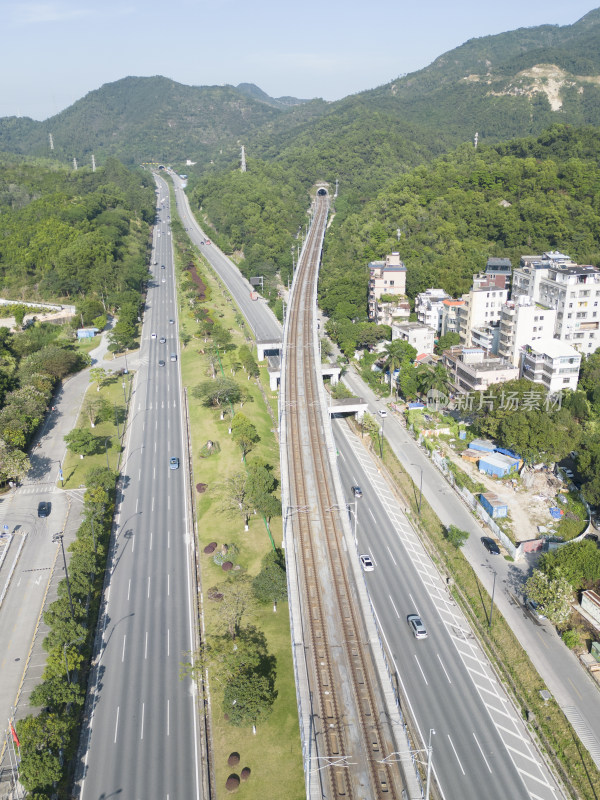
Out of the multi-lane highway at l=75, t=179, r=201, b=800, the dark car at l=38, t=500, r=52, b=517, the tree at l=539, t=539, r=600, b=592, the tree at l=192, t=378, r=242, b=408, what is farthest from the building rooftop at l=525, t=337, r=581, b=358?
the dark car at l=38, t=500, r=52, b=517

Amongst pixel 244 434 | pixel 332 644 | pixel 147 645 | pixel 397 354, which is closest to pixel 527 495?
pixel 397 354

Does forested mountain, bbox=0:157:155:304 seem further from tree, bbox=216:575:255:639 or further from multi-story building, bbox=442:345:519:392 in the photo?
tree, bbox=216:575:255:639

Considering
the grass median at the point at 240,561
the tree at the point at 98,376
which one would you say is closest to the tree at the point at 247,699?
the grass median at the point at 240,561

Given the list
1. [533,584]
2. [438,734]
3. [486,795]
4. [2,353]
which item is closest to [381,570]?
[533,584]

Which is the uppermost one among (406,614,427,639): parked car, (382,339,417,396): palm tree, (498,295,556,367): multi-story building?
(498,295,556,367): multi-story building

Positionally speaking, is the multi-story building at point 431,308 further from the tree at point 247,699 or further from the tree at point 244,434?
the tree at point 247,699

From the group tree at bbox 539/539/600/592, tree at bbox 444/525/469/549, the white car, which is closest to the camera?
tree at bbox 539/539/600/592

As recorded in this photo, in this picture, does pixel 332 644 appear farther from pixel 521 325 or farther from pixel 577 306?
pixel 577 306
